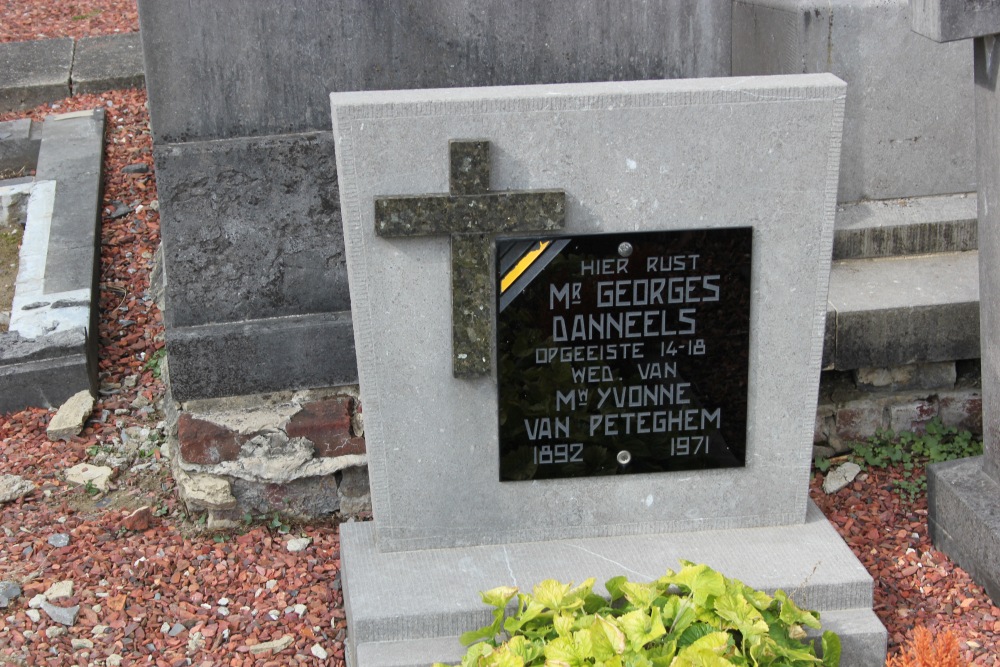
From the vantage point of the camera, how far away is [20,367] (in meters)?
4.18

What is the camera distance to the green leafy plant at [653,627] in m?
2.42

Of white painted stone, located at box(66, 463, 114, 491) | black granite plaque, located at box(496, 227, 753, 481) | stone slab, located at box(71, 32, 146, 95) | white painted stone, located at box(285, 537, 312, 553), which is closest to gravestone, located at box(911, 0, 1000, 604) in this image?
black granite plaque, located at box(496, 227, 753, 481)

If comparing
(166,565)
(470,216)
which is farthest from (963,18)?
(166,565)

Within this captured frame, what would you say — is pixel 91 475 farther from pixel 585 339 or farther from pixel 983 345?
pixel 983 345

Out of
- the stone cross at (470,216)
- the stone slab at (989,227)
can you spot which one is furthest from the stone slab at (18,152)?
the stone slab at (989,227)

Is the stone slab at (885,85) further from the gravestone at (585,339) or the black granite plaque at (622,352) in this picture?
the black granite plaque at (622,352)

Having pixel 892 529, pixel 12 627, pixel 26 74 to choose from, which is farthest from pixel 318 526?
pixel 26 74

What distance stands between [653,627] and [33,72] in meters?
6.15

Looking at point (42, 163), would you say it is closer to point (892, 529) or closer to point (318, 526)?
point (318, 526)

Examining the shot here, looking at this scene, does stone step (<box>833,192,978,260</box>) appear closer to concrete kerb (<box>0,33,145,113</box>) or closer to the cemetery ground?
→ the cemetery ground

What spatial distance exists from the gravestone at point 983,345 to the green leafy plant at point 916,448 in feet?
1.33

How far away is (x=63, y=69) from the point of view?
23.5 feet

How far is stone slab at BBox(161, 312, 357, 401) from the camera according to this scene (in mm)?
3516

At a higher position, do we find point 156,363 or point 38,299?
point 38,299
